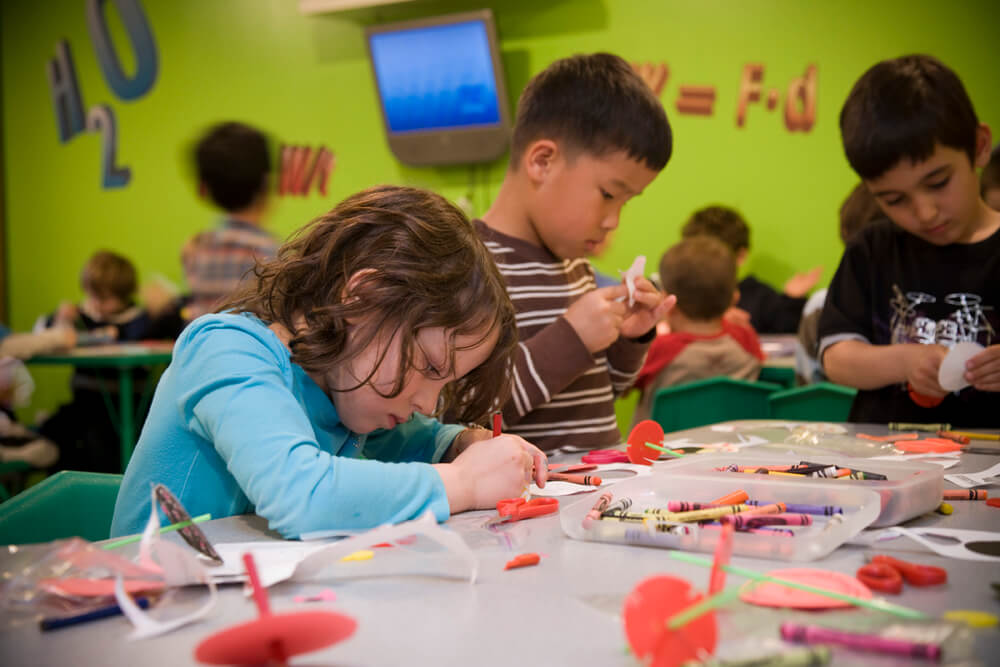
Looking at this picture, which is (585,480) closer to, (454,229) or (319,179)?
(454,229)

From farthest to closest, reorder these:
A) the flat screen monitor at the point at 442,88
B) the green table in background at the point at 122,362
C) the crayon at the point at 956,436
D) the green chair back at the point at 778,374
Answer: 1. the flat screen monitor at the point at 442,88
2. the green table in background at the point at 122,362
3. the green chair back at the point at 778,374
4. the crayon at the point at 956,436

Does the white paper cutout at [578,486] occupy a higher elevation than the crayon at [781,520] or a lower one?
lower

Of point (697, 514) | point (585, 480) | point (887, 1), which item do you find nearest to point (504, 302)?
point (585, 480)

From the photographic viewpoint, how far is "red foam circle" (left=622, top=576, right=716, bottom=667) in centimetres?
43

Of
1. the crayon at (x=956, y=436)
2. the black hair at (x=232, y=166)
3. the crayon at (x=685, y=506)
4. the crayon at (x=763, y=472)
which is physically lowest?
the crayon at (x=956, y=436)

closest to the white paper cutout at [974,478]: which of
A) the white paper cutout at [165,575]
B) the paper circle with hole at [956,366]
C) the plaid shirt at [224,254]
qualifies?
the paper circle with hole at [956,366]

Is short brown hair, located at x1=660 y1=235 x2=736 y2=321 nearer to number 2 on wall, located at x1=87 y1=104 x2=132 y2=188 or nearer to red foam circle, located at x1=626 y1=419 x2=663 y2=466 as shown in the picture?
red foam circle, located at x1=626 y1=419 x2=663 y2=466

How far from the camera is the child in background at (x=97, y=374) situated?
3.48 meters

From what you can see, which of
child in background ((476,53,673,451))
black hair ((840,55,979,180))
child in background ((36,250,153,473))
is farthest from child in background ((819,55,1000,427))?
child in background ((36,250,153,473))

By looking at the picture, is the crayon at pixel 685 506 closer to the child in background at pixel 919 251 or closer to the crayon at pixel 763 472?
the crayon at pixel 763 472

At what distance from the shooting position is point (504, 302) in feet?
3.10

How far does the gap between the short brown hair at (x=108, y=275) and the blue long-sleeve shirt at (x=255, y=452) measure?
333 cm

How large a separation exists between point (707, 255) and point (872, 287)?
992 millimetres

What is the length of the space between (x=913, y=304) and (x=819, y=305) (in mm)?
1129
